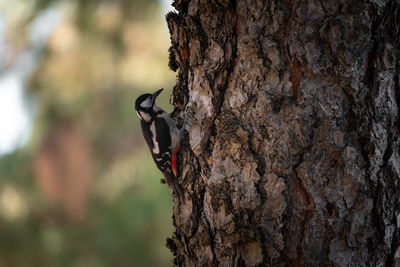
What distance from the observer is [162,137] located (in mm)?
2795

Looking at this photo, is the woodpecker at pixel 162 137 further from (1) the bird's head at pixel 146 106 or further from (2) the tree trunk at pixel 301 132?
(2) the tree trunk at pixel 301 132

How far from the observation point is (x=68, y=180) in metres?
5.69

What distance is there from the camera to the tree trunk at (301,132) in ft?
4.92

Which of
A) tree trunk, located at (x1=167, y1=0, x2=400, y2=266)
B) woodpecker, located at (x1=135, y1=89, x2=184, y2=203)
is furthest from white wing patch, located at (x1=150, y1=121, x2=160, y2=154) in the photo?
tree trunk, located at (x1=167, y1=0, x2=400, y2=266)

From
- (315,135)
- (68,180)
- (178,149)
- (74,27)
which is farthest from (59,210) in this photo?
(315,135)

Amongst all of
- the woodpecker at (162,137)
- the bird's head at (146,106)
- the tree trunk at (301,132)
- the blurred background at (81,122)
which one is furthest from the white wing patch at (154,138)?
the blurred background at (81,122)

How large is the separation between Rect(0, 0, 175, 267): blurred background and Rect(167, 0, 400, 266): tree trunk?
10.2 ft

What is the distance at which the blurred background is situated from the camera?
4504 mm

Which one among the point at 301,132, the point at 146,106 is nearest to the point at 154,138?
the point at 146,106

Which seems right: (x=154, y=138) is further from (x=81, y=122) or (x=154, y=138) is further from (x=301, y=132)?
(x=81, y=122)

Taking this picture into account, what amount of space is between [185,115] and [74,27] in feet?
10.1

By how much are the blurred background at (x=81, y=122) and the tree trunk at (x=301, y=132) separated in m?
3.11

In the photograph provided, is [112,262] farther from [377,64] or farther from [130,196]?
[377,64]

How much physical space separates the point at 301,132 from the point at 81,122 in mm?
4621
